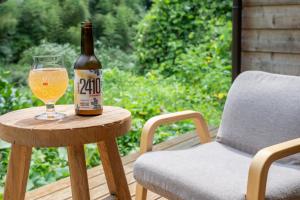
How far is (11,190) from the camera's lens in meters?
1.49

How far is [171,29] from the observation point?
556 cm

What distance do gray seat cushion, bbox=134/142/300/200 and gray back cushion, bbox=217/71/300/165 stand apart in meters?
0.07

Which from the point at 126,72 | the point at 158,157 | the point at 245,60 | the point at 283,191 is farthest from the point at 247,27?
the point at 126,72

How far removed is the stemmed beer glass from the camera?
1.45m

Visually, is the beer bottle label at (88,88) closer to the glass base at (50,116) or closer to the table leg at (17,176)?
the glass base at (50,116)

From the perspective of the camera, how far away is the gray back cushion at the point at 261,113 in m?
1.69

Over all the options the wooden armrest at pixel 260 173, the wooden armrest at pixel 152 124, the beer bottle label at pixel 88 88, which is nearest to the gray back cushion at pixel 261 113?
the wooden armrest at pixel 152 124

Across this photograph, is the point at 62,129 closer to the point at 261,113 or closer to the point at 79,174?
the point at 79,174

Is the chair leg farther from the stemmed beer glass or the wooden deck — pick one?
the stemmed beer glass

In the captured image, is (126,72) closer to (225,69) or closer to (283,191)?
(225,69)

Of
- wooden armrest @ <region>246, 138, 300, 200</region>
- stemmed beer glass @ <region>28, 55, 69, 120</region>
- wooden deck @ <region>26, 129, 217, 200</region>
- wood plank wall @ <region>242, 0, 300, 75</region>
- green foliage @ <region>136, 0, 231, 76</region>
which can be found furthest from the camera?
green foliage @ <region>136, 0, 231, 76</region>

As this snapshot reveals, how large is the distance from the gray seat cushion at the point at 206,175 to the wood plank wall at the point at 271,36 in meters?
1.24

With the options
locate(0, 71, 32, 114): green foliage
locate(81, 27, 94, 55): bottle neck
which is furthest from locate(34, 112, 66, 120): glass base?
locate(0, 71, 32, 114): green foliage

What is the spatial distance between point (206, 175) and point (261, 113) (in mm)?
443
